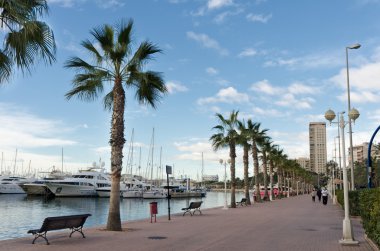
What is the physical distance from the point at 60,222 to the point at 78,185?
74.4 meters

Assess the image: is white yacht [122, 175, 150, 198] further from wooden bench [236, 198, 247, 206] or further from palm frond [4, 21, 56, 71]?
palm frond [4, 21, 56, 71]

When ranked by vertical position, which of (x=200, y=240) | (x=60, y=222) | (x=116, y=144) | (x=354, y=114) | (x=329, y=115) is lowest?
(x=200, y=240)

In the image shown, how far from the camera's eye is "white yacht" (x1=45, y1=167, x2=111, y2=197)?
83750 mm

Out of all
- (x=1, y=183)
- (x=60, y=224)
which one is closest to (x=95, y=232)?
(x=60, y=224)

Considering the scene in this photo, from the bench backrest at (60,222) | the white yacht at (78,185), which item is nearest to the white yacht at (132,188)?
the white yacht at (78,185)

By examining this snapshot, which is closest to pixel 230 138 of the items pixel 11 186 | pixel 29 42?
pixel 29 42

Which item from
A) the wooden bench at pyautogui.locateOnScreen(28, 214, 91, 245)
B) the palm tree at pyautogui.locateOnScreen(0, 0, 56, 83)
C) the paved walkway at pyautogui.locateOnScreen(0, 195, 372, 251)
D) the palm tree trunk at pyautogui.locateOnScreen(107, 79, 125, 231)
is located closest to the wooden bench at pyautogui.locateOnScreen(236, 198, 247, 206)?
the paved walkway at pyautogui.locateOnScreen(0, 195, 372, 251)

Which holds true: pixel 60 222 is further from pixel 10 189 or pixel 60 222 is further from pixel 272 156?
pixel 10 189

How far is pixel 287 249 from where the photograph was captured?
484 inches

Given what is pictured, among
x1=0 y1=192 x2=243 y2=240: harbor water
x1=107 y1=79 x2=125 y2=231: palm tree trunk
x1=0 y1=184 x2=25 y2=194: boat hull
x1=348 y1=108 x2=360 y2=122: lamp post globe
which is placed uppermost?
x1=348 y1=108 x2=360 y2=122: lamp post globe

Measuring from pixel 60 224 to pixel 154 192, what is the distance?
2863 inches

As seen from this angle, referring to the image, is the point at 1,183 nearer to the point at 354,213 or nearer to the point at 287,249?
the point at 354,213

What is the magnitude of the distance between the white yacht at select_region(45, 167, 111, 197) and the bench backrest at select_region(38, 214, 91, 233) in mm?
72882

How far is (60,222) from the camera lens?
44.4ft
